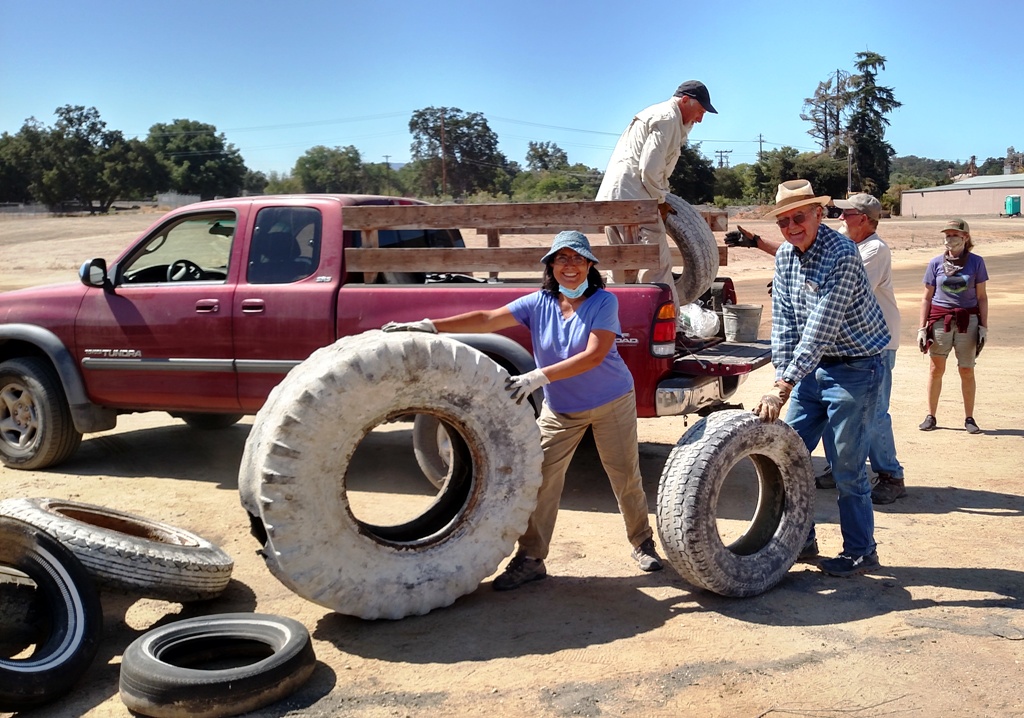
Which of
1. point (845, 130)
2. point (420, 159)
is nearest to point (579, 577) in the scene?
point (420, 159)

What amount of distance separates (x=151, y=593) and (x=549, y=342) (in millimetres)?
2198

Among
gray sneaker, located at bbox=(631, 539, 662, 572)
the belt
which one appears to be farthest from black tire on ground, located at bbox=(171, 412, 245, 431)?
the belt

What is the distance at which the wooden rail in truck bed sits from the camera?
6219 millimetres

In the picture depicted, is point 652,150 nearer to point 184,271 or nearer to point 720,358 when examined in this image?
point 720,358

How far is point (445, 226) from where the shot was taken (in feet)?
21.3

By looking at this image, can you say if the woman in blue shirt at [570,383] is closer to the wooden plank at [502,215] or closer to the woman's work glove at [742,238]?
the wooden plank at [502,215]

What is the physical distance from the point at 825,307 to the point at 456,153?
69.2 m

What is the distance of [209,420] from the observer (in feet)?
28.1

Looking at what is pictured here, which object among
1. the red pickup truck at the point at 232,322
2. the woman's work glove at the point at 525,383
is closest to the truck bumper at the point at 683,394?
the red pickup truck at the point at 232,322

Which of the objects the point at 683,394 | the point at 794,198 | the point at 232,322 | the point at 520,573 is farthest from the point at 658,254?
the point at 232,322

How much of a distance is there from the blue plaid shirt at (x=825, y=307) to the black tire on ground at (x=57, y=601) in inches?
131

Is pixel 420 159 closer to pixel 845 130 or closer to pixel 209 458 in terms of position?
pixel 845 130

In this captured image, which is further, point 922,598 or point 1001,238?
point 1001,238

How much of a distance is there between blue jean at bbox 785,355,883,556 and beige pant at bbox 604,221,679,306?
4.85 ft
